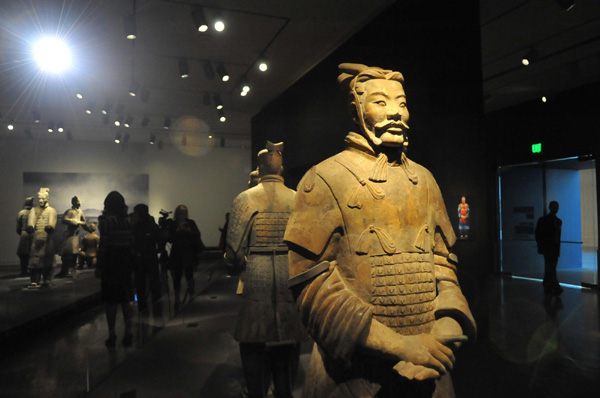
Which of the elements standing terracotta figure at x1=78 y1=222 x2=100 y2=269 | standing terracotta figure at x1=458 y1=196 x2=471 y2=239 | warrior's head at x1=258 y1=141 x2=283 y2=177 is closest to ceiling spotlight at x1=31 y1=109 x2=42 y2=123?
standing terracotta figure at x1=78 y1=222 x2=100 y2=269

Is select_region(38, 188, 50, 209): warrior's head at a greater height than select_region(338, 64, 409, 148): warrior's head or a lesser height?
lesser

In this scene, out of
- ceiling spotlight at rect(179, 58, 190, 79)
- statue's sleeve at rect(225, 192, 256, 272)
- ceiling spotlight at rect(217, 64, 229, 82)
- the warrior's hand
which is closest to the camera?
the warrior's hand

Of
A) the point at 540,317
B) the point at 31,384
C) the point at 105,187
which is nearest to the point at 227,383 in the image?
the point at 31,384

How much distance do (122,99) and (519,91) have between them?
26.0ft

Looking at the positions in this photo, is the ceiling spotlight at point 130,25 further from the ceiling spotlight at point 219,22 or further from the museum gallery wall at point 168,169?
the museum gallery wall at point 168,169

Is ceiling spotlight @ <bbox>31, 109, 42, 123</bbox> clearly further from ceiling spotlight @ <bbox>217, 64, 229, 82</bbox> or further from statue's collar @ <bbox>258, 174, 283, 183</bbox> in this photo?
statue's collar @ <bbox>258, 174, 283, 183</bbox>

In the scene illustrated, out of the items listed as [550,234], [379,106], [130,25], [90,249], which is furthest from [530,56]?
[90,249]

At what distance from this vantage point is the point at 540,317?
5.31 meters

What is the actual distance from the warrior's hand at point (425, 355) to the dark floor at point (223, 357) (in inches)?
91.7

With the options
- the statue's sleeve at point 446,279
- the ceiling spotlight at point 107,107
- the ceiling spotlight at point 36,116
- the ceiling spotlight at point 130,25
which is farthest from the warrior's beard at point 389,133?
the ceiling spotlight at point 107,107

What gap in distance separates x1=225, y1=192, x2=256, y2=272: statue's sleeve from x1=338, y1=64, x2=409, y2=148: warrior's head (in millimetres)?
1728

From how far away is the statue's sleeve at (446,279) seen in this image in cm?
179

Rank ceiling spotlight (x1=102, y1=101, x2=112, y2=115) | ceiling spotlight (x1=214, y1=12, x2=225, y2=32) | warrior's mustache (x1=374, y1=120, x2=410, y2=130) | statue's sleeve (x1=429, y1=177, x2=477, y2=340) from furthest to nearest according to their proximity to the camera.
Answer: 1. ceiling spotlight (x1=102, y1=101, x2=112, y2=115)
2. ceiling spotlight (x1=214, y1=12, x2=225, y2=32)
3. warrior's mustache (x1=374, y1=120, x2=410, y2=130)
4. statue's sleeve (x1=429, y1=177, x2=477, y2=340)

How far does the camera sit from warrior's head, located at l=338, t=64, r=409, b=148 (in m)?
1.90
